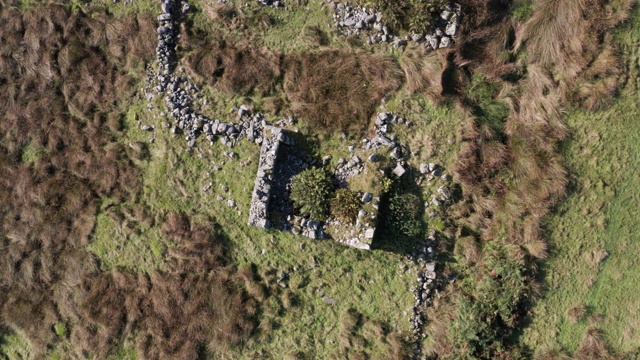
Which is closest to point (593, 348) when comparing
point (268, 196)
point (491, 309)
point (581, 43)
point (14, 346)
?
point (491, 309)

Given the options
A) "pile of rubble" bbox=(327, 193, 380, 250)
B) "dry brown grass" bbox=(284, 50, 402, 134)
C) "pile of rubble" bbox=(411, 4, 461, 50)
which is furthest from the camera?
"dry brown grass" bbox=(284, 50, 402, 134)

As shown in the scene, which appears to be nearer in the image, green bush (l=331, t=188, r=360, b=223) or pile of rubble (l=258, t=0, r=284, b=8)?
green bush (l=331, t=188, r=360, b=223)

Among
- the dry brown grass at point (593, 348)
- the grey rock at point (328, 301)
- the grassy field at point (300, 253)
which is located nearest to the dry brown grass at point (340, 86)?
the grassy field at point (300, 253)

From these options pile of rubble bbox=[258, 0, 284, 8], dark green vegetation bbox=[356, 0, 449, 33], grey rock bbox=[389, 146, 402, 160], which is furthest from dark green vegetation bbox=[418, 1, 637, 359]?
pile of rubble bbox=[258, 0, 284, 8]

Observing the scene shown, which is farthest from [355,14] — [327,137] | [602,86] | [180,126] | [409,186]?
[602,86]

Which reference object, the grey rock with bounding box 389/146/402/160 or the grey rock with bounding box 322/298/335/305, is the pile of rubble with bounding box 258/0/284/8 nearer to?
the grey rock with bounding box 389/146/402/160

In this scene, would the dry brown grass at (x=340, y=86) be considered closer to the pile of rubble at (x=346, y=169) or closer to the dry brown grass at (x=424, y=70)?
the dry brown grass at (x=424, y=70)

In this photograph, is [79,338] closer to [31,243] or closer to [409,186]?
[31,243]
